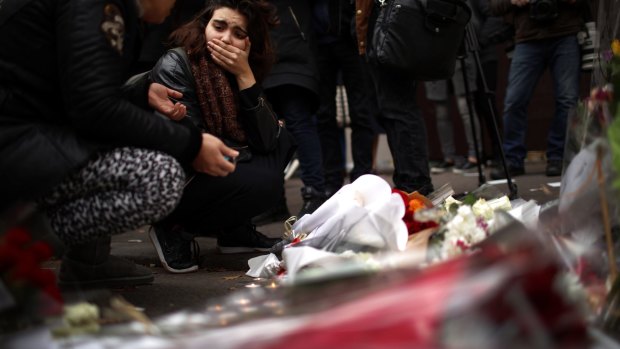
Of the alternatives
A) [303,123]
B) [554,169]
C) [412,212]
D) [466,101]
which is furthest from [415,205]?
[466,101]

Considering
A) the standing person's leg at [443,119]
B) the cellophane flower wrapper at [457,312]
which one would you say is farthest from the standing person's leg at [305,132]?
the cellophane flower wrapper at [457,312]

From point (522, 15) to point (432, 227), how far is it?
3.37 metres

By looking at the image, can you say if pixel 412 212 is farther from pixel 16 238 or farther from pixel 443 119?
pixel 443 119

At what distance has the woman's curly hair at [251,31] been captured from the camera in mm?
3707

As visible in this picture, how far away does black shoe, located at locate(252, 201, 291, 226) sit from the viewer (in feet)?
16.1

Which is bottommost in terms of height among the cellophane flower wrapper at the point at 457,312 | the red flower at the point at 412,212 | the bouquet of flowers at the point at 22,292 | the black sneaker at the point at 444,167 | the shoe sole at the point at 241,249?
the black sneaker at the point at 444,167

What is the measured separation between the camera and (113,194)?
8.61 feet

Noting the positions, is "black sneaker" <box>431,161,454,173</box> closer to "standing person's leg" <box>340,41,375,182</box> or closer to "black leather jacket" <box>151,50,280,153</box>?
"standing person's leg" <box>340,41,375,182</box>

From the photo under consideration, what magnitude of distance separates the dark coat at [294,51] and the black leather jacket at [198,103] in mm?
991

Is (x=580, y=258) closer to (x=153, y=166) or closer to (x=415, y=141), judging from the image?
(x=153, y=166)

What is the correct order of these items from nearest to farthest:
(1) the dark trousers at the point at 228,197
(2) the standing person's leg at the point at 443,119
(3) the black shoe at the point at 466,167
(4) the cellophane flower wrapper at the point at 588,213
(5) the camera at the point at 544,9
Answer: (4) the cellophane flower wrapper at the point at 588,213, (1) the dark trousers at the point at 228,197, (5) the camera at the point at 544,9, (2) the standing person's leg at the point at 443,119, (3) the black shoe at the point at 466,167

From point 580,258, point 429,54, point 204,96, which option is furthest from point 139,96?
point 580,258

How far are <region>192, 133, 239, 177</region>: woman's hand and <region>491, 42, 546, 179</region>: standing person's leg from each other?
12.0 feet

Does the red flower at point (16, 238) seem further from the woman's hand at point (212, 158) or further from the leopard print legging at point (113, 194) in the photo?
the woman's hand at point (212, 158)
